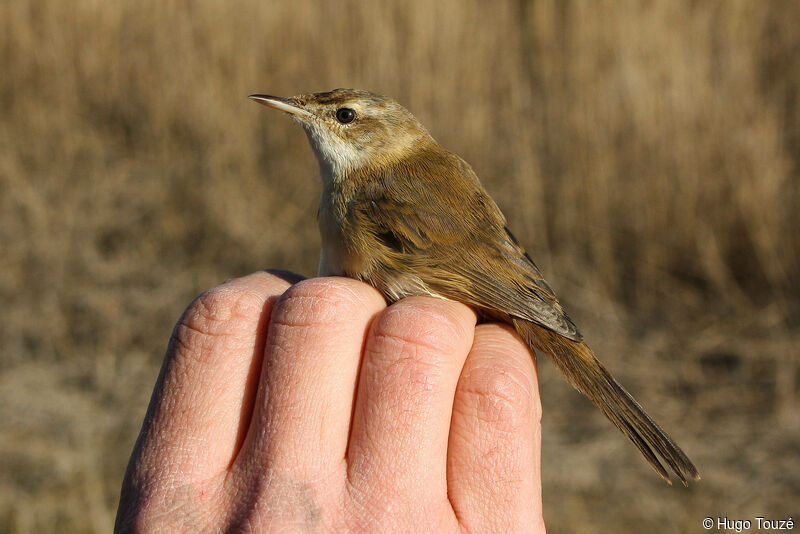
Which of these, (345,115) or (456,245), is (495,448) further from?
(345,115)

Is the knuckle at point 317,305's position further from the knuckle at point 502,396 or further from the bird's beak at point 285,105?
the bird's beak at point 285,105

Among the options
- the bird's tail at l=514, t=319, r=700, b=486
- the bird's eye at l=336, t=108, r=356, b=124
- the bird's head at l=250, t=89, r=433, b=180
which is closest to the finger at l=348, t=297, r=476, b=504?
the bird's tail at l=514, t=319, r=700, b=486

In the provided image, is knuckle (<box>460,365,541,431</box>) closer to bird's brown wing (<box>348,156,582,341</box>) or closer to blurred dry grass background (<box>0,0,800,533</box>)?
bird's brown wing (<box>348,156,582,341</box>)

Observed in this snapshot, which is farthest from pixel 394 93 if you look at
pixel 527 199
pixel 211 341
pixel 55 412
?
pixel 211 341

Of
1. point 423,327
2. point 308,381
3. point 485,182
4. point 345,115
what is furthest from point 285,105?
point 485,182

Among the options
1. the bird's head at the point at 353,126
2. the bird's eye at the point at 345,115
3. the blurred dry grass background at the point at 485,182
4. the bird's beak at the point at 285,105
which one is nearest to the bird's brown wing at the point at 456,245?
the bird's head at the point at 353,126
